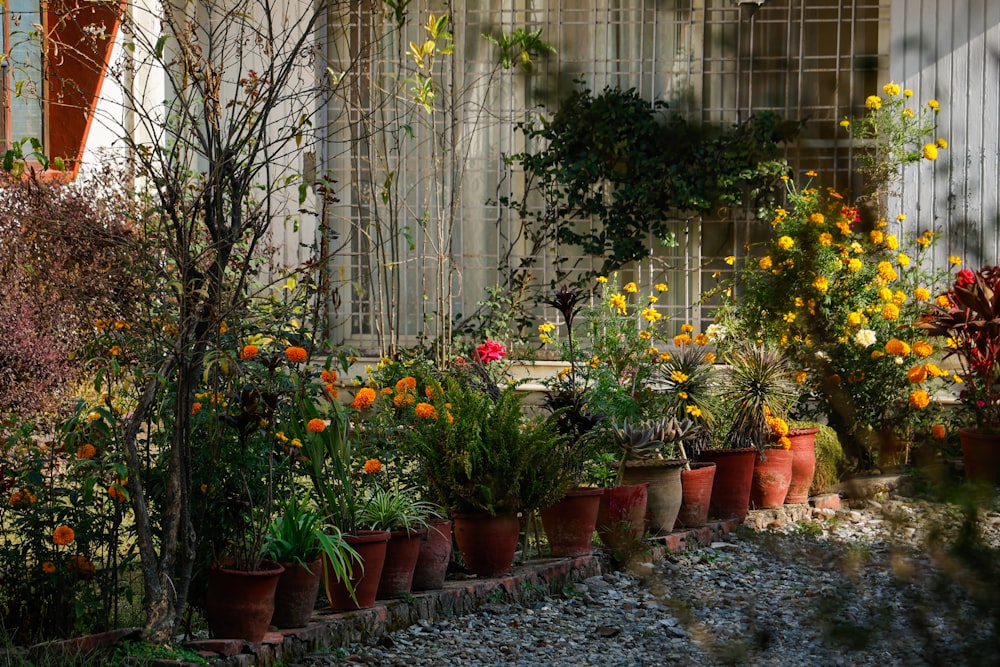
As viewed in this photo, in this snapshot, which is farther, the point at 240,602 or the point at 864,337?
the point at 864,337

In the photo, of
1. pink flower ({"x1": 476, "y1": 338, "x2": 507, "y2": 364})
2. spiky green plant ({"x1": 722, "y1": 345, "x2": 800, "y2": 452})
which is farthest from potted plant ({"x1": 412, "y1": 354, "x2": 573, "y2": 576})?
spiky green plant ({"x1": 722, "y1": 345, "x2": 800, "y2": 452})

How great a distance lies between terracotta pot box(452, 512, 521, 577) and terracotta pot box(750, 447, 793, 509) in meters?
1.85

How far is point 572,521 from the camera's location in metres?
4.66

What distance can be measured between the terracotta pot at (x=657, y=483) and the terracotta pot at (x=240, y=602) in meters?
2.15

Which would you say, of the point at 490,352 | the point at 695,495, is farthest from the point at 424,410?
the point at 695,495

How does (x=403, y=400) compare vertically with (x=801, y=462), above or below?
above

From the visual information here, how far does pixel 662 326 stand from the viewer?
8320 millimetres

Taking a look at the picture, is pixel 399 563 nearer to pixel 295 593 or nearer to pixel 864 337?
pixel 295 593

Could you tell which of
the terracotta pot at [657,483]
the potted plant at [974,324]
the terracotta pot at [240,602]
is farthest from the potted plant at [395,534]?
the potted plant at [974,324]

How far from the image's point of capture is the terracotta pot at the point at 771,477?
5754 mm

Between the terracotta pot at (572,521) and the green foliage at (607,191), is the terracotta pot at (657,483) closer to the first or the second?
the terracotta pot at (572,521)

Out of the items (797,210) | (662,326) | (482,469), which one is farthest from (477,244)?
(482,469)

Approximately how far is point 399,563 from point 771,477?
2509 millimetres

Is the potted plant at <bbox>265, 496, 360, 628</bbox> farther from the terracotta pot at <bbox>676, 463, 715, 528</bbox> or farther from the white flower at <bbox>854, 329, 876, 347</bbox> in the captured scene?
the white flower at <bbox>854, 329, 876, 347</bbox>
